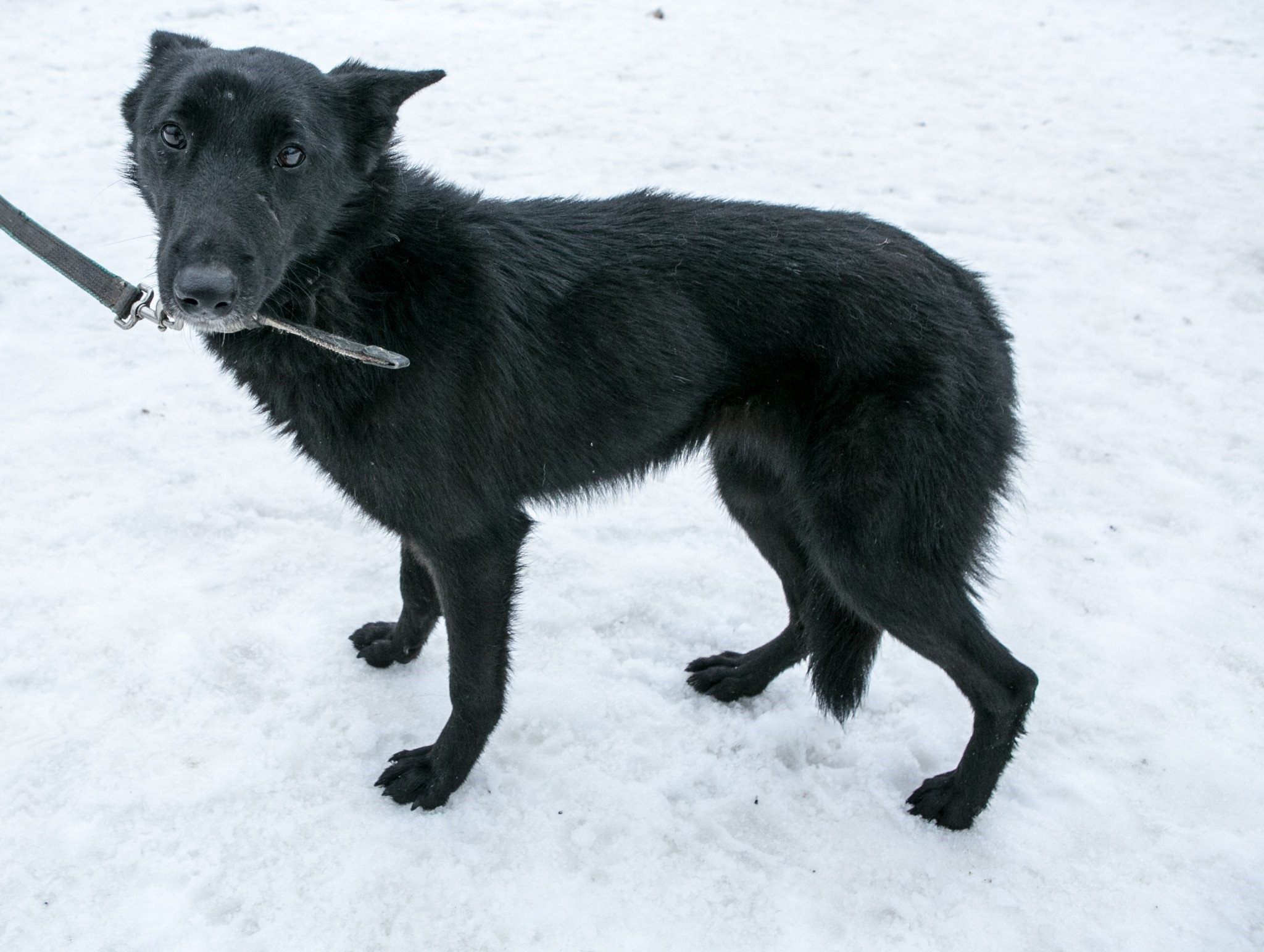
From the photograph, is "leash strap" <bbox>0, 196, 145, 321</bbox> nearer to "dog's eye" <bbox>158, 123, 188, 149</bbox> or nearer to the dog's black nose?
"dog's eye" <bbox>158, 123, 188, 149</bbox>

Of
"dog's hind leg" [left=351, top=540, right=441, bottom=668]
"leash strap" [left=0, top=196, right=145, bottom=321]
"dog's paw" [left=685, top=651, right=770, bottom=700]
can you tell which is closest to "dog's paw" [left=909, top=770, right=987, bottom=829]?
"dog's paw" [left=685, top=651, right=770, bottom=700]

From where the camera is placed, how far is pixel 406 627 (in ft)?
9.64

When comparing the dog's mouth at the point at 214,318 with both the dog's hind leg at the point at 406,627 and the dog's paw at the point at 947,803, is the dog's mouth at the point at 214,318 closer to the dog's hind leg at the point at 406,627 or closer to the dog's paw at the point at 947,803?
the dog's hind leg at the point at 406,627

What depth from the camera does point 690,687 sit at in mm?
3027

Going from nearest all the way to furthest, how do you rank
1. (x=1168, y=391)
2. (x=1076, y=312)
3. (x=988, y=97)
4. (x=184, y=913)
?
(x=184, y=913), (x=1168, y=391), (x=1076, y=312), (x=988, y=97)

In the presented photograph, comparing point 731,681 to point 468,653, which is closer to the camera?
point 468,653

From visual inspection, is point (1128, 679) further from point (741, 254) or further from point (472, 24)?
point (472, 24)

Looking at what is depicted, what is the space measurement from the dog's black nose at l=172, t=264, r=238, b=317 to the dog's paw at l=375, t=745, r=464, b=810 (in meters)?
1.36

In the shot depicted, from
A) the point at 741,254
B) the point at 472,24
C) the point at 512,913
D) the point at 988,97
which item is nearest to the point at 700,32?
the point at 472,24

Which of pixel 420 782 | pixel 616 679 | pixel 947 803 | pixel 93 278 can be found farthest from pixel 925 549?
pixel 93 278

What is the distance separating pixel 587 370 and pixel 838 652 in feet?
3.64

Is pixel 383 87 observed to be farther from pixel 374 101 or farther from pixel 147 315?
pixel 147 315

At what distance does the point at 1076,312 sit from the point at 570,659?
12.0 ft

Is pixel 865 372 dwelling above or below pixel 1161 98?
below
